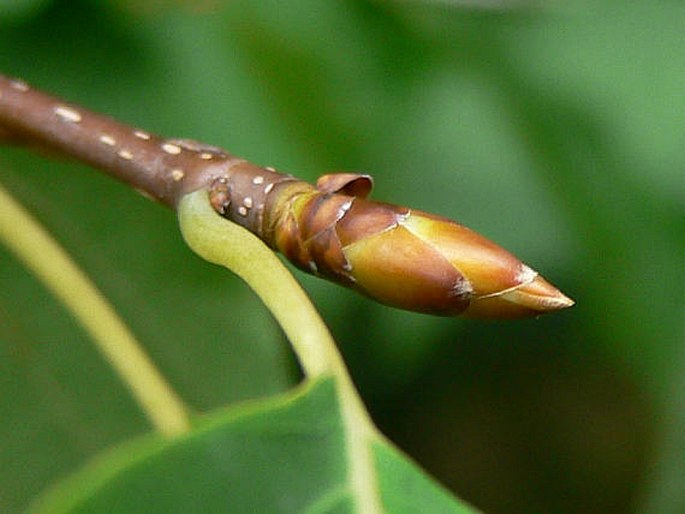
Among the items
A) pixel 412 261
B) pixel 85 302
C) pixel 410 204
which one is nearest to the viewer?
pixel 412 261

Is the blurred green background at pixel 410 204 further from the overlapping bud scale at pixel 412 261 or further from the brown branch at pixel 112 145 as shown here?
the overlapping bud scale at pixel 412 261

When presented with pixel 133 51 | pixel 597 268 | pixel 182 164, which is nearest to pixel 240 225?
pixel 182 164

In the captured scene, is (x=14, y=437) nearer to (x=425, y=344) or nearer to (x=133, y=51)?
(x=133, y=51)

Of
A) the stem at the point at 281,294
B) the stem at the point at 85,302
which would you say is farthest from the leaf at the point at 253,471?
the stem at the point at 85,302

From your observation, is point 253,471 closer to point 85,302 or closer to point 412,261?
point 412,261

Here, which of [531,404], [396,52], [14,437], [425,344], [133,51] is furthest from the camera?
[531,404]

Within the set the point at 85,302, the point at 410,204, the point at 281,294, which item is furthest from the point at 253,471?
the point at 410,204

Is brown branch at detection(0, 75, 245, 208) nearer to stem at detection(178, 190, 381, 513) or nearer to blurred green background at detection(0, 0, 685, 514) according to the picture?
stem at detection(178, 190, 381, 513)
